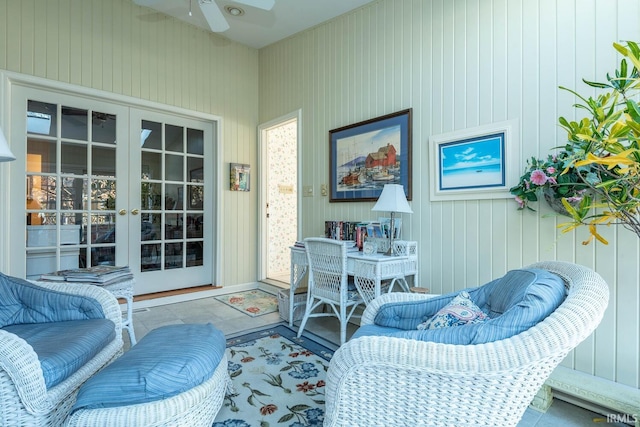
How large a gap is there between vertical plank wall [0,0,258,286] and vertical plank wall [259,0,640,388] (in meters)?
1.25

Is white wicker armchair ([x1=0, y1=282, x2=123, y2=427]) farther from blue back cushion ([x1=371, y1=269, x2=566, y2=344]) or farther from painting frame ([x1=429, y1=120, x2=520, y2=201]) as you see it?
painting frame ([x1=429, y1=120, x2=520, y2=201])

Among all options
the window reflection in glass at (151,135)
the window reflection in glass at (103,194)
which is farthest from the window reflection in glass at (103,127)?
the window reflection in glass at (103,194)

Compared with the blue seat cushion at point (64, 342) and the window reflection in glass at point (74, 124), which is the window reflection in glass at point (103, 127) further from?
the blue seat cushion at point (64, 342)

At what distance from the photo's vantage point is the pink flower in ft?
5.81

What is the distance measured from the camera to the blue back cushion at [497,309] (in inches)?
38.6

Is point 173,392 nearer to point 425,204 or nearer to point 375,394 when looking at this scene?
point 375,394

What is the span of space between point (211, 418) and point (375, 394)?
78 centimetres

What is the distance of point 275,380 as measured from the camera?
77.3 inches

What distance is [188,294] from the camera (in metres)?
3.69

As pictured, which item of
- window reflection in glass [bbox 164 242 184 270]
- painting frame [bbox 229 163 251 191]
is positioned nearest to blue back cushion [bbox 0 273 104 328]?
window reflection in glass [bbox 164 242 184 270]

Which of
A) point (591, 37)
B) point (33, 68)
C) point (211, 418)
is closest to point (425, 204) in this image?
point (591, 37)

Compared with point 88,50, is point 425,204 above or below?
below

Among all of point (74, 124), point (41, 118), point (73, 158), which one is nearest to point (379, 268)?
point (73, 158)

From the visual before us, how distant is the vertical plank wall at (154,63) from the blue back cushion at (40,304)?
1890 mm
